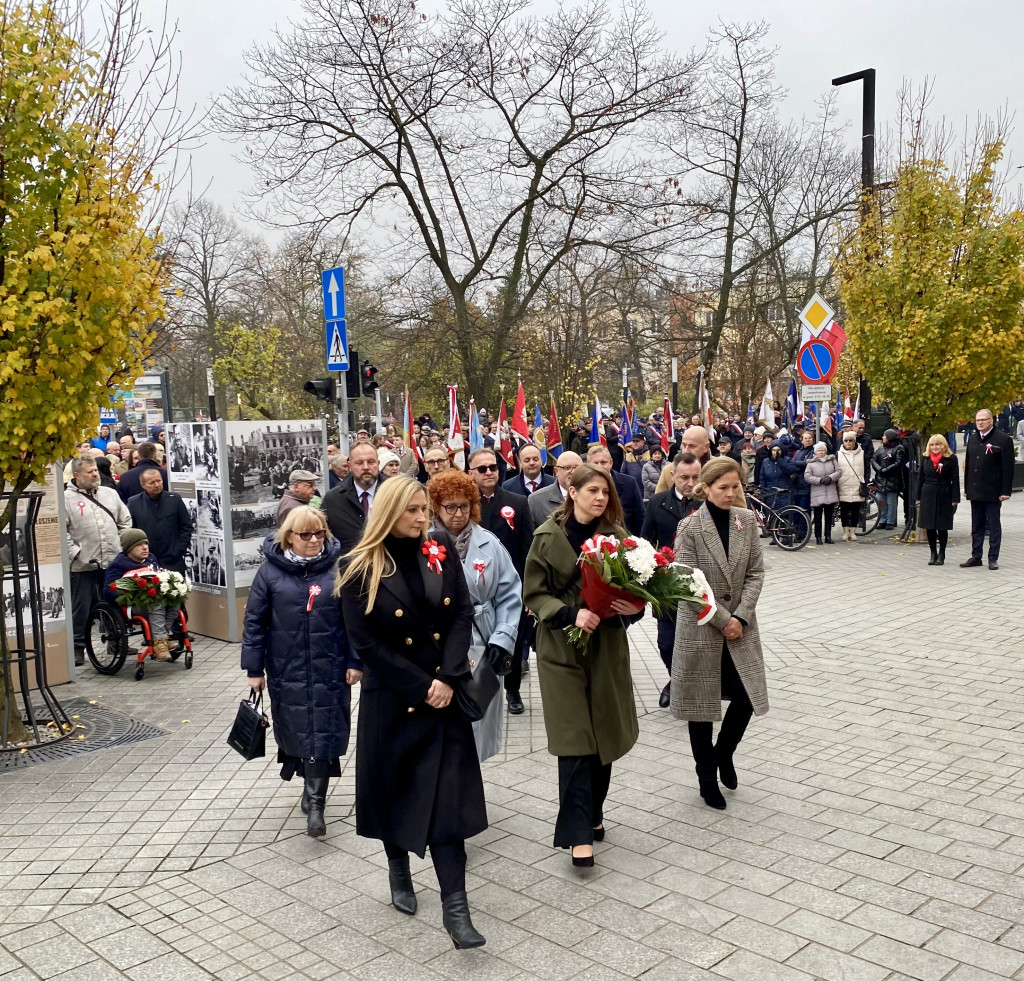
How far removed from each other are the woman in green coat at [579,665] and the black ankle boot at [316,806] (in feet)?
4.47

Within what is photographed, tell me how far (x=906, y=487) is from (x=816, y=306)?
15.1ft

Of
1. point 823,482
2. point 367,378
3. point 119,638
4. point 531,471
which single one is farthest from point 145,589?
point 823,482

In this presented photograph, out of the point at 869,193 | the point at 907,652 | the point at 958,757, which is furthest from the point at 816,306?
the point at 958,757

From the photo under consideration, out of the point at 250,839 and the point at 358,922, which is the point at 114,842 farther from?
the point at 358,922

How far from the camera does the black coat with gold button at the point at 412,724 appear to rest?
4371mm

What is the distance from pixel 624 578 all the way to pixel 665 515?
287 centimetres

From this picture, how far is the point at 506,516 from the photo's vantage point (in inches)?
308

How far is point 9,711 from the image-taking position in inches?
291

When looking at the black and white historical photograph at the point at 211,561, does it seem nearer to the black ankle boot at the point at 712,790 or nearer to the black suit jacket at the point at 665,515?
the black suit jacket at the point at 665,515

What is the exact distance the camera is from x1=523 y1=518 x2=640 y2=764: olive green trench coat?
491 centimetres

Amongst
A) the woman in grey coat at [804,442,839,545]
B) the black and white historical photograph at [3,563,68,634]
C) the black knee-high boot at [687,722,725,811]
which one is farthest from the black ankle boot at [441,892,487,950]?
the woman in grey coat at [804,442,839,545]

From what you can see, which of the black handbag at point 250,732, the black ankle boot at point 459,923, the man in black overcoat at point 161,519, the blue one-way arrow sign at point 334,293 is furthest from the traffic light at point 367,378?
the black ankle boot at point 459,923

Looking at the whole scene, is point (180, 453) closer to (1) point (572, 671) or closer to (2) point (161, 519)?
(2) point (161, 519)

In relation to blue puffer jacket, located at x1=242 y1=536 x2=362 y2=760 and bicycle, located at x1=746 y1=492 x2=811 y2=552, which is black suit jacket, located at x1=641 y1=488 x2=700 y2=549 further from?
bicycle, located at x1=746 y1=492 x2=811 y2=552
